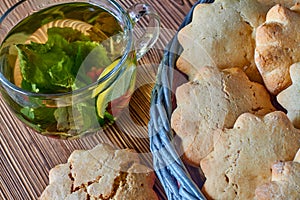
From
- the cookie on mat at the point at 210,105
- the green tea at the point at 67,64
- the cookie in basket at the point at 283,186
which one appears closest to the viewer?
the cookie in basket at the point at 283,186

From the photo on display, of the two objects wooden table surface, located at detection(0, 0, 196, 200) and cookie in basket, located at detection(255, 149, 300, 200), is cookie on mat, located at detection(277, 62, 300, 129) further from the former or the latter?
wooden table surface, located at detection(0, 0, 196, 200)

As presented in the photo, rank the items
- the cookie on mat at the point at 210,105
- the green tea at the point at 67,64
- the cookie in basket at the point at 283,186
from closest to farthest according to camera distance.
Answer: the cookie in basket at the point at 283,186 → the cookie on mat at the point at 210,105 → the green tea at the point at 67,64

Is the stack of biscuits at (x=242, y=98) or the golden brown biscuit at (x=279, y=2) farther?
the golden brown biscuit at (x=279, y=2)

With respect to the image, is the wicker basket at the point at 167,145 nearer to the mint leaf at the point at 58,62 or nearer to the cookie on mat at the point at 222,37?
the cookie on mat at the point at 222,37

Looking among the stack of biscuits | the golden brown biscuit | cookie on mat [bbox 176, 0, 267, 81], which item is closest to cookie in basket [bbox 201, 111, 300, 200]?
the stack of biscuits

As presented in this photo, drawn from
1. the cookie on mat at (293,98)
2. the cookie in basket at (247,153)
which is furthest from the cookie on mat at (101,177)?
the cookie on mat at (293,98)

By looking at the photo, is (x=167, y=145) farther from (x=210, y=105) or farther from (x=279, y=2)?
(x=279, y=2)

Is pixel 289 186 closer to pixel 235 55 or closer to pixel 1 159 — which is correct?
pixel 235 55
